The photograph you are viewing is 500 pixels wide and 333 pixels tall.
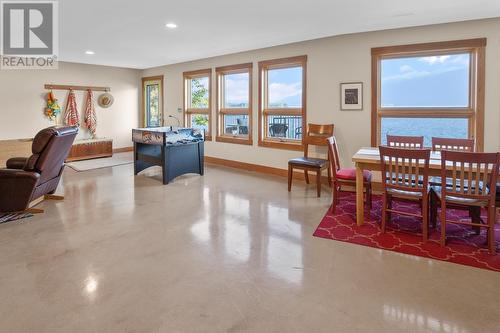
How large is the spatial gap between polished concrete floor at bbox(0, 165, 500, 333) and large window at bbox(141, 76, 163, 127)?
554 cm

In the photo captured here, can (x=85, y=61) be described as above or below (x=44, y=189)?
above

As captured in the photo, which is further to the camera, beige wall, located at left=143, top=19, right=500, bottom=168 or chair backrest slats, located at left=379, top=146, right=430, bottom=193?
beige wall, located at left=143, top=19, right=500, bottom=168

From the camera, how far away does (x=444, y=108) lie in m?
4.75

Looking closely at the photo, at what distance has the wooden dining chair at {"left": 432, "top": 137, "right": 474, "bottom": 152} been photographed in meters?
4.06

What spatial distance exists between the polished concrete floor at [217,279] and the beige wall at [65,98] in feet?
15.1

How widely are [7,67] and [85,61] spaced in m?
1.59

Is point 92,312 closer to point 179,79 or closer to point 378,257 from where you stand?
point 378,257

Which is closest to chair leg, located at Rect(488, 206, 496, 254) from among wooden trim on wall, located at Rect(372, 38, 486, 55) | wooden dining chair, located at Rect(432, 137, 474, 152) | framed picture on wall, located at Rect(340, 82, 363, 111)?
wooden dining chair, located at Rect(432, 137, 474, 152)

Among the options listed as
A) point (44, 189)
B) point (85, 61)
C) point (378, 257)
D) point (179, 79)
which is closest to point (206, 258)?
point (378, 257)

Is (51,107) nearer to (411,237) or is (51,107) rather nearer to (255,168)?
(255,168)

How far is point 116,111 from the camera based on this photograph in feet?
31.0

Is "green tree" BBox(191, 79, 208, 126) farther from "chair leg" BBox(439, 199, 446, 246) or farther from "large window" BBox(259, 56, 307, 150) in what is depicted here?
"chair leg" BBox(439, 199, 446, 246)

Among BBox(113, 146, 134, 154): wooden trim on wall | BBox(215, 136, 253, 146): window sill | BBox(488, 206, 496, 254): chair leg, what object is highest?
BBox(215, 136, 253, 146): window sill

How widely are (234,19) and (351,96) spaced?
217 centimetres
